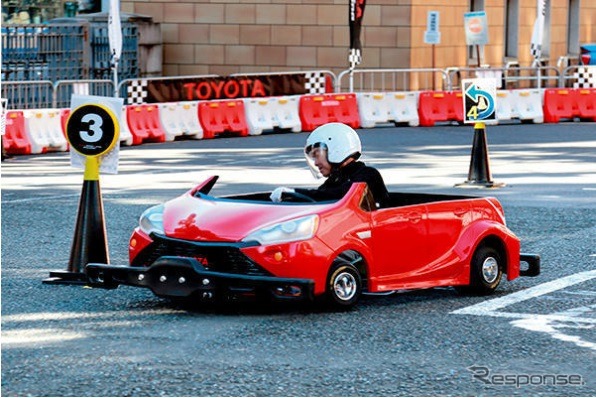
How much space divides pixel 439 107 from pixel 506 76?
6.70 m

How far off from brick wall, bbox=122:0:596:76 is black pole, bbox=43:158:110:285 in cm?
2535

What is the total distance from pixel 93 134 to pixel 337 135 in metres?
1.69

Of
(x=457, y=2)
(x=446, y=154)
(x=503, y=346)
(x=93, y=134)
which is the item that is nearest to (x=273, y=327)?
(x=503, y=346)

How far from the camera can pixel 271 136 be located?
88.6 ft

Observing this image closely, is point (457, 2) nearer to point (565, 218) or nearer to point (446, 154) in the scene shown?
point (446, 154)

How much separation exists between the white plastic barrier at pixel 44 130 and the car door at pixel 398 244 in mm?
14050

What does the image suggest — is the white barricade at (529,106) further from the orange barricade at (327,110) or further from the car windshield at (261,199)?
the car windshield at (261,199)

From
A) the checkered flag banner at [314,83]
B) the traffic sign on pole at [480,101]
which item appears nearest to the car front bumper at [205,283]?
the traffic sign on pole at [480,101]

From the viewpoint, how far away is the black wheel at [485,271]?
398 inches

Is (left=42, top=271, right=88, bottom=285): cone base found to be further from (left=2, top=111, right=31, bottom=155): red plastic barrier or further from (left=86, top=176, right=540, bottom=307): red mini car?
(left=2, top=111, right=31, bottom=155): red plastic barrier

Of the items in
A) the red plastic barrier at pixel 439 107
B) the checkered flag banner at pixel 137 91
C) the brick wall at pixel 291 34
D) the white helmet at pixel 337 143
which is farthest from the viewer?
the brick wall at pixel 291 34

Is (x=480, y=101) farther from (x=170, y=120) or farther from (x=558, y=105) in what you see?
(x=558, y=105)

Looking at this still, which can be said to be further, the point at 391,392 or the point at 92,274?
the point at 92,274

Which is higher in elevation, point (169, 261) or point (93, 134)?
point (93, 134)
